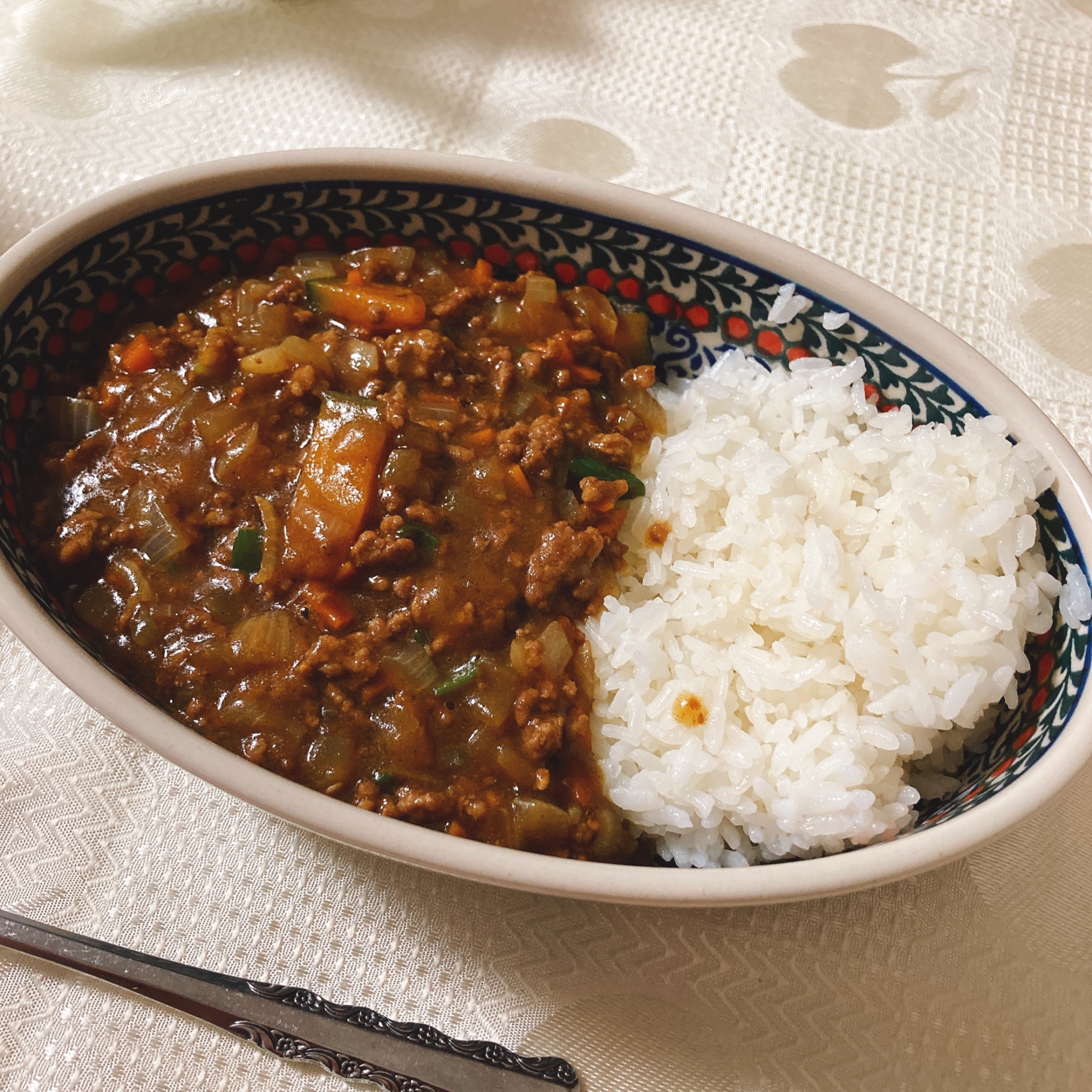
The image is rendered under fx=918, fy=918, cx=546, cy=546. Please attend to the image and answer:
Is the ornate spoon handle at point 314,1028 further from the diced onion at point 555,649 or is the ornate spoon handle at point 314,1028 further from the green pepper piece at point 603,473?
the green pepper piece at point 603,473

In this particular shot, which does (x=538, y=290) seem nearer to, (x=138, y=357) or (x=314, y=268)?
(x=314, y=268)

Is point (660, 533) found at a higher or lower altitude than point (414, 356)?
lower

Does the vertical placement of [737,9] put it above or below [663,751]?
above

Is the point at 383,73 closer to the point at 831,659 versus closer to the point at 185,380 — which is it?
the point at 185,380

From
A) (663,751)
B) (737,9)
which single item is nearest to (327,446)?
(663,751)

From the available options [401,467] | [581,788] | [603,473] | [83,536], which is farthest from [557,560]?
[83,536]

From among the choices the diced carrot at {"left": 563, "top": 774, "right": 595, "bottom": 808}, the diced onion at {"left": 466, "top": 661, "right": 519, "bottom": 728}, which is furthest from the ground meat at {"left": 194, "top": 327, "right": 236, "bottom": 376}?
the diced carrot at {"left": 563, "top": 774, "right": 595, "bottom": 808}
